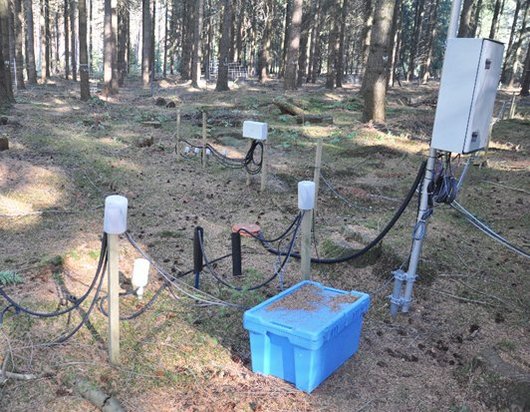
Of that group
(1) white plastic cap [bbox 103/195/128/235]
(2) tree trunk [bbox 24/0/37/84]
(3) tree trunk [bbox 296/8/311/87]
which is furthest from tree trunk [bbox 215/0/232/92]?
(1) white plastic cap [bbox 103/195/128/235]

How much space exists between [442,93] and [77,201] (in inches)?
270

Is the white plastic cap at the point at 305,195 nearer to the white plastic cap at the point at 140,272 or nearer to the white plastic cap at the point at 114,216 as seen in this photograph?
the white plastic cap at the point at 140,272

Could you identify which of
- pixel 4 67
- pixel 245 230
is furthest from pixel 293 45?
pixel 245 230

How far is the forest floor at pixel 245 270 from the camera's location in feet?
13.6

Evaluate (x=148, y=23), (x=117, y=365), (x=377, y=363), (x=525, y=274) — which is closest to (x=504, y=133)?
(x=525, y=274)

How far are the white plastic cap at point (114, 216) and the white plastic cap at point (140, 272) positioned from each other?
123 centimetres

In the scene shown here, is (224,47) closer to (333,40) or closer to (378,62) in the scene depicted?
(333,40)

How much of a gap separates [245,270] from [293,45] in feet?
64.9

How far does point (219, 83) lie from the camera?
88.9 ft

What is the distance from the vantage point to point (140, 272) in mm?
5266

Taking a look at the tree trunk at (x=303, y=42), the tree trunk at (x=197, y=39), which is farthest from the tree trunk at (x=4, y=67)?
the tree trunk at (x=303, y=42)

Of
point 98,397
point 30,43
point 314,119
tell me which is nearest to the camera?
point 98,397

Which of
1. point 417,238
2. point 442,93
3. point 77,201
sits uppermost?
point 442,93

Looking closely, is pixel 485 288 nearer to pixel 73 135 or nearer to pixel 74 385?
pixel 74 385
